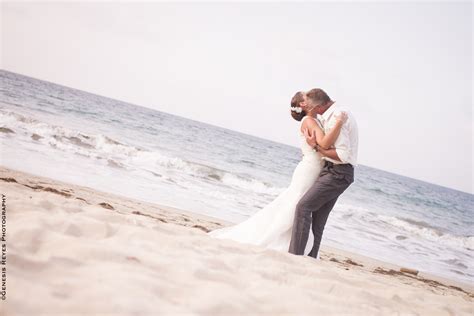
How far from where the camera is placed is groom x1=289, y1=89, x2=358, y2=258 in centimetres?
414

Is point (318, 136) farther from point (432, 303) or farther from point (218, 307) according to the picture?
point (218, 307)

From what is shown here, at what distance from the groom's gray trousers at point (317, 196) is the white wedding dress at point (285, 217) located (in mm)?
145

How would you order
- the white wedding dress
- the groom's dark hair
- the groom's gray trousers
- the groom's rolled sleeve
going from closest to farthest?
1. the groom's rolled sleeve
2. the groom's gray trousers
3. the groom's dark hair
4. the white wedding dress

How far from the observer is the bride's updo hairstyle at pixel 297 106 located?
4.49m

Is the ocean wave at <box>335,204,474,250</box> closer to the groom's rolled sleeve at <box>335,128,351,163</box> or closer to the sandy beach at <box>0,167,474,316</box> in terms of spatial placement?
the groom's rolled sleeve at <box>335,128,351,163</box>

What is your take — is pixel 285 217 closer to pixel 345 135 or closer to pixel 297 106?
pixel 345 135

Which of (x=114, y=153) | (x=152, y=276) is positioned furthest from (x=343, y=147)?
(x=114, y=153)

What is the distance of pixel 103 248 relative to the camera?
2637 millimetres

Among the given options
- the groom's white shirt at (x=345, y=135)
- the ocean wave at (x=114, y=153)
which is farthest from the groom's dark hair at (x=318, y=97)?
the ocean wave at (x=114, y=153)

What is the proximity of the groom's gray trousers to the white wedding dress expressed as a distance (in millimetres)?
145

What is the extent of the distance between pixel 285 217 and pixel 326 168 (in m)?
0.77

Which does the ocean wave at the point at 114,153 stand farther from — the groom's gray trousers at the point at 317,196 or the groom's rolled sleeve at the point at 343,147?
the groom's rolled sleeve at the point at 343,147

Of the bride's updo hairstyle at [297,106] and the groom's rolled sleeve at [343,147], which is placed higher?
the bride's updo hairstyle at [297,106]

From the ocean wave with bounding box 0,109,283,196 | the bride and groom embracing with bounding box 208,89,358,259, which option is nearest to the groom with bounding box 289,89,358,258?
the bride and groom embracing with bounding box 208,89,358,259
